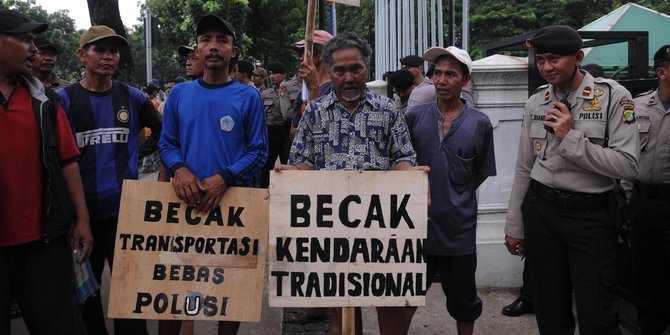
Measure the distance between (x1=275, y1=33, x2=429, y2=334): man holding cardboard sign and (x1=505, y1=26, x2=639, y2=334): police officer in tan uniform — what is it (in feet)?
2.67

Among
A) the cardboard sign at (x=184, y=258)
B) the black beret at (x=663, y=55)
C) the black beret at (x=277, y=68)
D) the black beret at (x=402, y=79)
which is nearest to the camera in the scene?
the cardboard sign at (x=184, y=258)

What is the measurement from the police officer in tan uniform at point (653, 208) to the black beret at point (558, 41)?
3.75ft

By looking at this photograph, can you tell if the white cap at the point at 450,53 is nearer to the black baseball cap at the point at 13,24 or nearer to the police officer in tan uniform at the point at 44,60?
the black baseball cap at the point at 13,24

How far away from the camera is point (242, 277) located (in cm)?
299

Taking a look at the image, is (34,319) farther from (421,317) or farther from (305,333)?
(421,317)

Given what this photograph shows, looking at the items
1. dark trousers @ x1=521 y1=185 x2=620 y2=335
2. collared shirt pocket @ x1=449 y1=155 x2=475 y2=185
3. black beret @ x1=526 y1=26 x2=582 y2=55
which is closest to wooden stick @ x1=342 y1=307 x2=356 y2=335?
collared shirt pocket @ x1=449 y1=155 x2=475 y2=185

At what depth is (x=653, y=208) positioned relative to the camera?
12.4 feet

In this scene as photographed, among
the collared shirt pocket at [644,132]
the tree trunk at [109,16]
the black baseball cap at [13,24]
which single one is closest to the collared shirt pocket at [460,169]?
the collared shirt pocket at [644,132]

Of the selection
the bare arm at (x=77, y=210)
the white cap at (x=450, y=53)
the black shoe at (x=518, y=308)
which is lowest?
the black shoe at (x=518, y=308)

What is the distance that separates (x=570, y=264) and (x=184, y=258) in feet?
6.81

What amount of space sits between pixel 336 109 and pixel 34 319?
1765 millimetres

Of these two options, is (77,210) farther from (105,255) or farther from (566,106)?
(566,106)

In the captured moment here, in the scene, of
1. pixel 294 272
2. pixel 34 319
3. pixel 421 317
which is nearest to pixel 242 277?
pixel 294 272

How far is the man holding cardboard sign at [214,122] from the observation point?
321 centimetres
